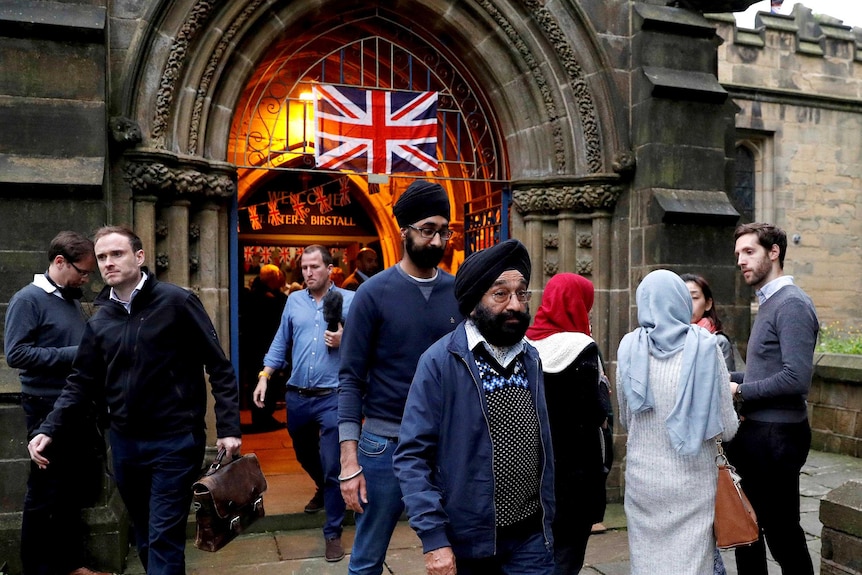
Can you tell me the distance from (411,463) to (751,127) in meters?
16.0

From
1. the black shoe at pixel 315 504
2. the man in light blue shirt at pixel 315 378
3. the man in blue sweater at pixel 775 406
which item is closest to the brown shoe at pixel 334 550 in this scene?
the man in light blue shirt at pixel 315 378

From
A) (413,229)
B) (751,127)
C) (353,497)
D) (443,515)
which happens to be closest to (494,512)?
(443,515)

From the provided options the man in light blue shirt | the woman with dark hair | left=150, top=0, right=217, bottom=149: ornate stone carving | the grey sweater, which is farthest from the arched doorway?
the grey sweater

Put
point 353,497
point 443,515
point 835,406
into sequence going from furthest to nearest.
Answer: point 835,406 → point 353,497 → point 443,515

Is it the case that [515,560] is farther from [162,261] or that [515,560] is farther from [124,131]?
[124,131]

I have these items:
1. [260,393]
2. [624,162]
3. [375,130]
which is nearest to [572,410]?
[260,393]

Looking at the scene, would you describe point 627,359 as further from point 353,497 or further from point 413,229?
point 353,497

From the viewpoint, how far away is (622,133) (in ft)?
21.1

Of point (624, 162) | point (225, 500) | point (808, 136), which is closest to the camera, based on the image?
point (225, 500)

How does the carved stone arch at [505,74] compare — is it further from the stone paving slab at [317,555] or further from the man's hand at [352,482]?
the man's hand at [352,482]

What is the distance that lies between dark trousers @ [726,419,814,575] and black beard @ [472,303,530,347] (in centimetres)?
177

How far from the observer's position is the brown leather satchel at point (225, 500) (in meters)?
3.35

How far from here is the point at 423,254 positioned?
125 inches

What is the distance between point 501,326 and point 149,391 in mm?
1818
